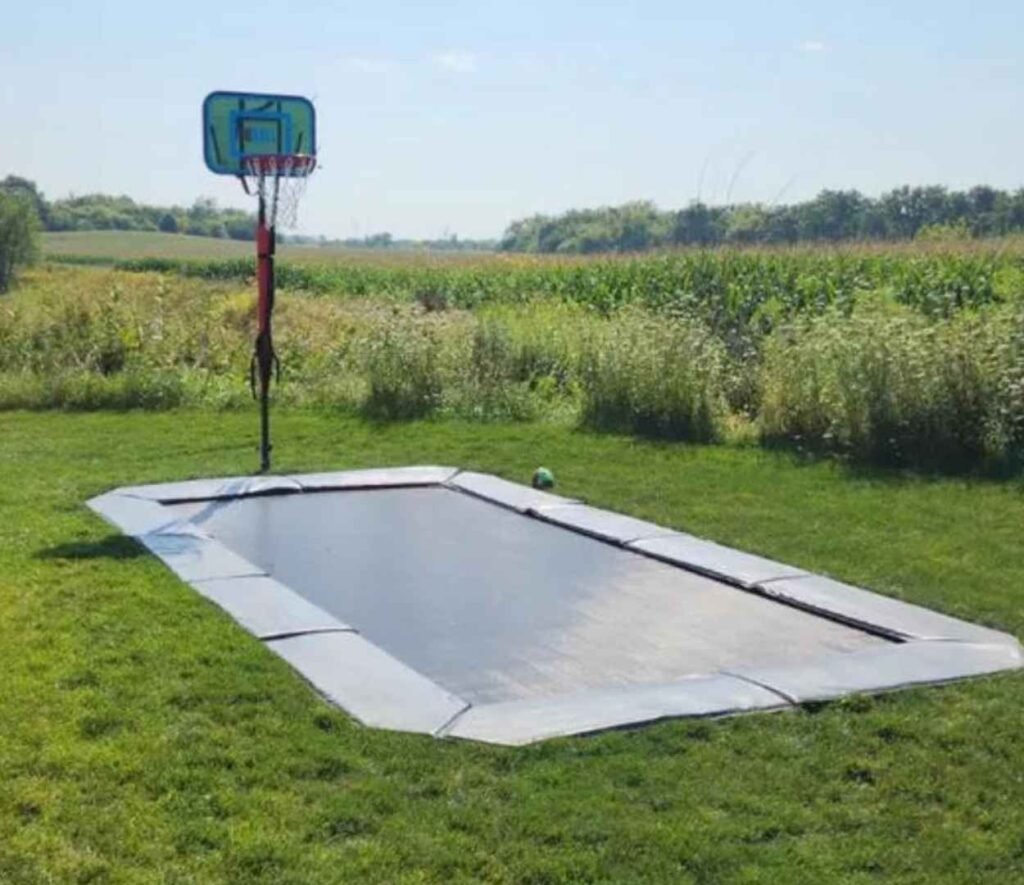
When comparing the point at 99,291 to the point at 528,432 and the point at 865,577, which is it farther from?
the point at 865,577

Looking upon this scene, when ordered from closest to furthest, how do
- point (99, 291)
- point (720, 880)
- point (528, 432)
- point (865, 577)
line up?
point (720, 880) → point (865, 577) → point (528, 432) → point (99, 291)

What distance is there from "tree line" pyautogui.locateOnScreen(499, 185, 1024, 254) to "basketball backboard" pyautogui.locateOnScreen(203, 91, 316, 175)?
30.7ft

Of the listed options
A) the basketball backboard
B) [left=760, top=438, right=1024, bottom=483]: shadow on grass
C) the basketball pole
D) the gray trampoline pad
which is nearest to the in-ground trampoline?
the gray trampoline pad

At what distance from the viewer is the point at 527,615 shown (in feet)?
14.2

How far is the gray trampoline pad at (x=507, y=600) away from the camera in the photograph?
12.5ft

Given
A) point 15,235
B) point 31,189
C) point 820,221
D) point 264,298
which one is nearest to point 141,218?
point 31,189

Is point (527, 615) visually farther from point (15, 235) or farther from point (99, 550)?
point (15, 235)

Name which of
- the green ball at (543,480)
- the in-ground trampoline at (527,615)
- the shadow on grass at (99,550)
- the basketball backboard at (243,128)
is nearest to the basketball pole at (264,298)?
the basketball backboard at (243,128)

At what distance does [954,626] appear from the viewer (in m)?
4.18

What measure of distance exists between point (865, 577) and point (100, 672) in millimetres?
2905

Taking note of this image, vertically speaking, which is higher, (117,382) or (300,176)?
(300,176)

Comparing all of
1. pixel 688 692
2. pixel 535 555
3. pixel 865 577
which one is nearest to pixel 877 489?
pixel 865 577

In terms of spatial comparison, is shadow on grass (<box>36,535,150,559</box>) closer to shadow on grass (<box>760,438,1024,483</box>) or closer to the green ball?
the green ball

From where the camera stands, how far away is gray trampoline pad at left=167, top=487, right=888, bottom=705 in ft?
12.5
